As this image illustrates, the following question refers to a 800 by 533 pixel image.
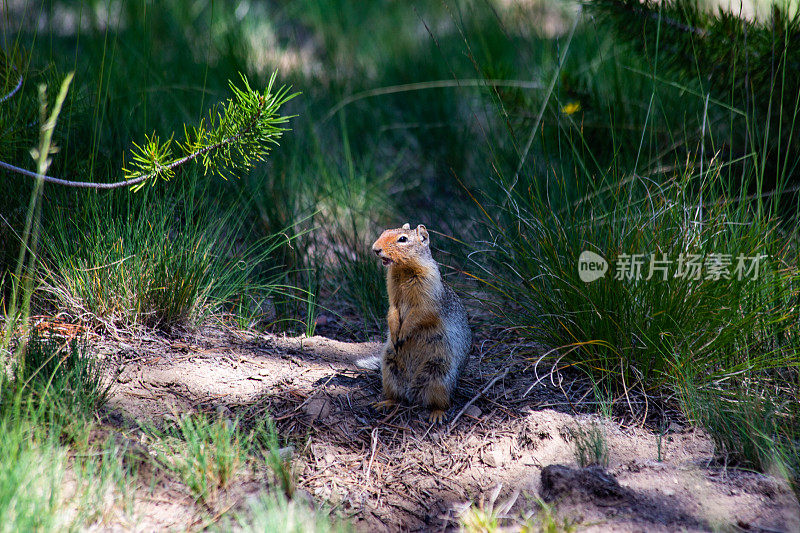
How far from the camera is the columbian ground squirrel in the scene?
2.74 m

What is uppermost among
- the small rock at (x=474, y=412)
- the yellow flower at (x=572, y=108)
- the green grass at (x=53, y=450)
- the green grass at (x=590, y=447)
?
the yellow flower at (x=572, y=108)

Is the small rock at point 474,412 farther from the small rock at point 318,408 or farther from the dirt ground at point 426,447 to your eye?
the small rock at point 318,408

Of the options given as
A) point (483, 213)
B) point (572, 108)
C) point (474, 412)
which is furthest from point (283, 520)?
point (572, 108)

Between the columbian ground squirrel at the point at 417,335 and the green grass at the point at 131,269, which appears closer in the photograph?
the columbian ground squirrel at the point at 417,335

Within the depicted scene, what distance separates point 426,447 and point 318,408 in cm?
46

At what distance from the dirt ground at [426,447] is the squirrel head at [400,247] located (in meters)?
0.57

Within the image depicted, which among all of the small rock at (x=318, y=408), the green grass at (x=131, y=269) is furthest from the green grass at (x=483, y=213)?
the small rock at (x=318, y=408)

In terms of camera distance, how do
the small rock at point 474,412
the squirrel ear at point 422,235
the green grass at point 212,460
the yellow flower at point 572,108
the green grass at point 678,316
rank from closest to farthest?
the green grass at point 212,460, the green grass at point 678,316, the small rock at point 474,412, the squirrel ear at point 422,235, the yellow flower at point 572,108

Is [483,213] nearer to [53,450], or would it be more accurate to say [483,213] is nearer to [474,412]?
[474,412]

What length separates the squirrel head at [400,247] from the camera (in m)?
2.73

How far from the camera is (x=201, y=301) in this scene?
10.6ft

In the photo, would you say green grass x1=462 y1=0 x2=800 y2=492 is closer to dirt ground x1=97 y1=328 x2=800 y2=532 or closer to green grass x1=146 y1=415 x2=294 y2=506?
dirt ground x1=97 y1=328 x2=800 y2=532

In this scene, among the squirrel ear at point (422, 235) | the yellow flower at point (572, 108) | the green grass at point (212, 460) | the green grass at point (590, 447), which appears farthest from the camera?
the yellow flower at point (572, 108)

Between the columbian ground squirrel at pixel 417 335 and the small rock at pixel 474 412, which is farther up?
the columbian ground squirrel at pixel 417 335
